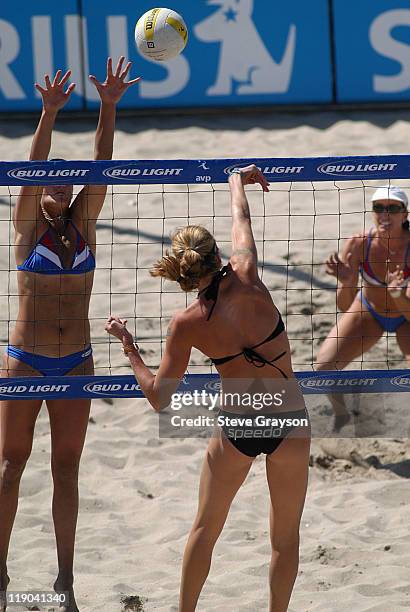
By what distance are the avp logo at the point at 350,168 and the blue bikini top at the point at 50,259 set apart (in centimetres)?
113

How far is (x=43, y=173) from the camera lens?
4.70 m

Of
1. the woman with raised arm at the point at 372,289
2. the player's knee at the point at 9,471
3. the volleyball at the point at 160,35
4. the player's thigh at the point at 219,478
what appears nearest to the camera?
the player's thigh at the point at 219,478

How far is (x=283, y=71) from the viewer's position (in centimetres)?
1037

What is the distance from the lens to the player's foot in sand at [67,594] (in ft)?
15.4

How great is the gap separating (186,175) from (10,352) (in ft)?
3.69

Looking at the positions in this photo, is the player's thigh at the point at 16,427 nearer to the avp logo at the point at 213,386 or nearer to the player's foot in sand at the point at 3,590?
the player's foot in sand at the point at 3,590

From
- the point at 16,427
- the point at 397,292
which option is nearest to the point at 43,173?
the point at 16,427

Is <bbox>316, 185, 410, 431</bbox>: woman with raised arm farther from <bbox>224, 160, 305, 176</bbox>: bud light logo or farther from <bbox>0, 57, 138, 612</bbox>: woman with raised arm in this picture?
<bbox>0, 57, 138, 612</bbox>: woman with raised arm

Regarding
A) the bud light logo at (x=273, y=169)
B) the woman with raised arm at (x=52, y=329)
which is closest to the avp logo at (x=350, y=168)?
the bud light logo at (x=273, y=169)

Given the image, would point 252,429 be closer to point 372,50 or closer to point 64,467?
point 64,467

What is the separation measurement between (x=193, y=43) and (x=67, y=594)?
6829 millimetres

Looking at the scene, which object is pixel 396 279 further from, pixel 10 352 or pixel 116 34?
pixel 116 34

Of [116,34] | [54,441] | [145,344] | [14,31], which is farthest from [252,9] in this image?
[54,441]

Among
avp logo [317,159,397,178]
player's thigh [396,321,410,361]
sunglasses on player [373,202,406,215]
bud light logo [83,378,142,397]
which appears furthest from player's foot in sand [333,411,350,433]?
avp logo [317,159,397,178]
